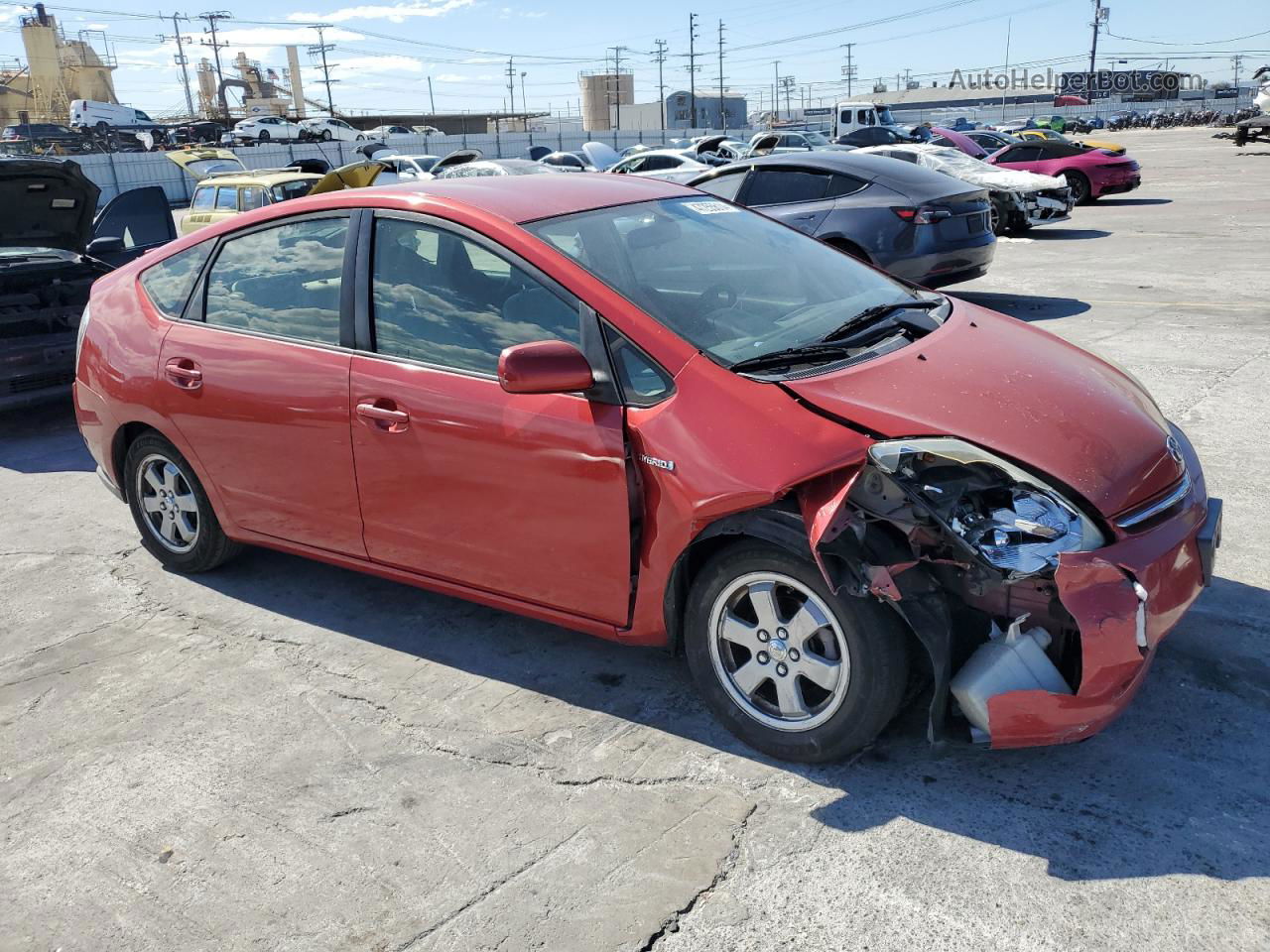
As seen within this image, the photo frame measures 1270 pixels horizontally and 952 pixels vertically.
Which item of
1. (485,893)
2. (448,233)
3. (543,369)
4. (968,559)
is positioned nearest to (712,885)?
(485,893)

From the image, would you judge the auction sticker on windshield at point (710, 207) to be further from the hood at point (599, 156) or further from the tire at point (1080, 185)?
the hood at point (599, 156)

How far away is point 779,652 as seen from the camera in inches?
120

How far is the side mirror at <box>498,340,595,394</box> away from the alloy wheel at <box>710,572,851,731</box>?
0.78 m

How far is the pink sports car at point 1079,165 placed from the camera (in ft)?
64.7

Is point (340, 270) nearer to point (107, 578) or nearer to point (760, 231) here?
point (760, 231)

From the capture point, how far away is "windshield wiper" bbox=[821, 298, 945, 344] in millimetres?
3500

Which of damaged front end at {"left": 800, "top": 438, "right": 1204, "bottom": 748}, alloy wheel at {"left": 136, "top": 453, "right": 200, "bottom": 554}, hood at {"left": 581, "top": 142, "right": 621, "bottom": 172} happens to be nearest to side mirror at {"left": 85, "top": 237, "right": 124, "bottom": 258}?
Result: alloy wheel at {"left": 136, "top": 453, "right": 200, "bottom": 554}

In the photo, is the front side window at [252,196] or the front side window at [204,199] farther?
the front side window at [204,199]

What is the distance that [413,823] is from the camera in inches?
117

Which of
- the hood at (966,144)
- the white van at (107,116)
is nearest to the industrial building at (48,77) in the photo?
the white van at (107,116)

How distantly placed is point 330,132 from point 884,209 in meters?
51.8

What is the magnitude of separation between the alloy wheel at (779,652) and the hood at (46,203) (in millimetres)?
7526

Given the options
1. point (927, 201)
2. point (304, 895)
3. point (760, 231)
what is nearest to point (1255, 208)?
point (927, 201)

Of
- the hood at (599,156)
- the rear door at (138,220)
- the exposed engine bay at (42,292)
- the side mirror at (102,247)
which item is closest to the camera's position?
the exposed engine bay at (42,292)
